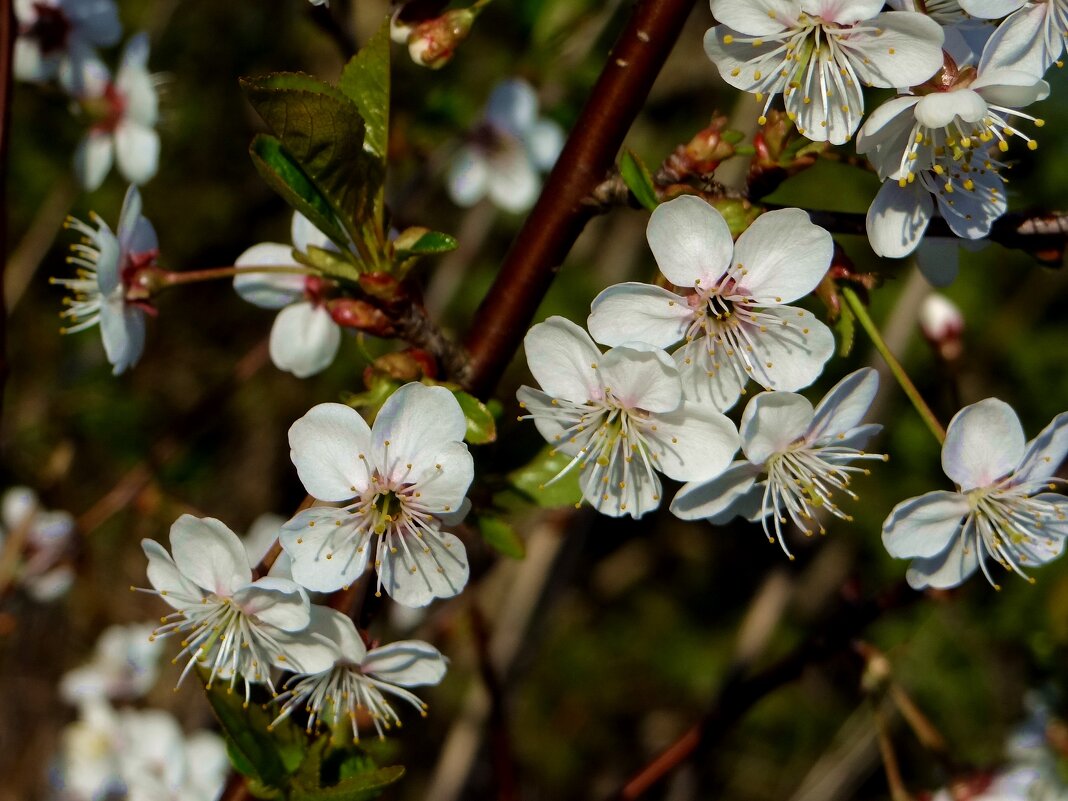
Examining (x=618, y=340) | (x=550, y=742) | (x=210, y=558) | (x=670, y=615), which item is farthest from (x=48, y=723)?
(x=618, y=340)

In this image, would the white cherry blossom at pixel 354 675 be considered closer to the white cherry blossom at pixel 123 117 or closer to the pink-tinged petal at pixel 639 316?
the pink-tinged petal at pixel 639 316

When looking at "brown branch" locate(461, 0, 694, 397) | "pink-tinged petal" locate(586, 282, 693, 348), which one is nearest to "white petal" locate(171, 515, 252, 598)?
"brown branch" locate(461, 0, 694, 397)

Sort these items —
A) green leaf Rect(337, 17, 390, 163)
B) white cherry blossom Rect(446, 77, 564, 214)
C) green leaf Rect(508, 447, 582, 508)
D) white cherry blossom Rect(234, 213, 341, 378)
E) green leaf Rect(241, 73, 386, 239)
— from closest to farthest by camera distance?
green leaf Rect(241, 73, 386, 239)
green leaf Rect(337, 17, 390, 163)
green leaf Rect(508, 447, 582, 508)
white cherry blossom Rect(234, 213, 341, 378)
white cherry blossom Rect(446, 77, 564, 214)

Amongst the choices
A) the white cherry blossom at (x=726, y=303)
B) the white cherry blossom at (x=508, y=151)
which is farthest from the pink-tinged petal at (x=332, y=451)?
the white cherry blossom at (x=508, y=151)

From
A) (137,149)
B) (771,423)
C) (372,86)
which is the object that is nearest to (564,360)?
(771,423)

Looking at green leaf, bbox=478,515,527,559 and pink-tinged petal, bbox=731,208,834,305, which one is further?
green leaf, bbox=478,515,527,559

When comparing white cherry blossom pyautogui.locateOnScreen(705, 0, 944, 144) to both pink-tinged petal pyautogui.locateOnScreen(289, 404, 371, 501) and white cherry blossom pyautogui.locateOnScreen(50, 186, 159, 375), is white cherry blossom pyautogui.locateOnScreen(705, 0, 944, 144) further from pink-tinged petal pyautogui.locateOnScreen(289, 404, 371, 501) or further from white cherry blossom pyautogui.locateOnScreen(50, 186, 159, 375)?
white cherry blossom pyautogui.locateOnScreen(50, 186, 159, 375)
